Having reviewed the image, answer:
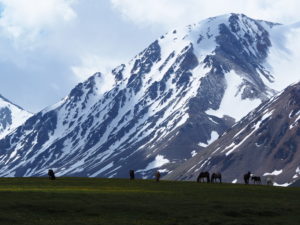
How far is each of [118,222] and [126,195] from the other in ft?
61.4

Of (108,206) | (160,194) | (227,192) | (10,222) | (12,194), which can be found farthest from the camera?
(227,192)

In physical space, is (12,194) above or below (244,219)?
above

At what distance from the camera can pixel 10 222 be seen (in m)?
56.7

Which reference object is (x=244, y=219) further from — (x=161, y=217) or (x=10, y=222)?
(x=10, y=222)

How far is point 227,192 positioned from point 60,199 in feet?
77.9

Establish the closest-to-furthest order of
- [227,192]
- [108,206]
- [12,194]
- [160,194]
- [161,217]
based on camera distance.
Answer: [161,217]
[108,206]
[12,194]
[160,194]
[227,192]

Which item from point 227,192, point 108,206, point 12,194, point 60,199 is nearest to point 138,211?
point 108,206

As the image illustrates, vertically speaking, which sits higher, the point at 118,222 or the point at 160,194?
the point at 160,194

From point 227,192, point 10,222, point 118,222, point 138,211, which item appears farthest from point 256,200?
point 10,222

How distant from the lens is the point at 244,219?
2470 inches

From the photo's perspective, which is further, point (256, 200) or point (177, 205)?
point (256, 200)

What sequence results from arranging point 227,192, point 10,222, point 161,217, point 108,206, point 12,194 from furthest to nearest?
point 227,192 → point 12,194 → point 108,206 → point 161,217 → point 10,222

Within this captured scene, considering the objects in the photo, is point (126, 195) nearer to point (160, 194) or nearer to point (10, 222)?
point (160, 194)

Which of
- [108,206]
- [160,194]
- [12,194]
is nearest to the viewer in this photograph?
[108,206]
